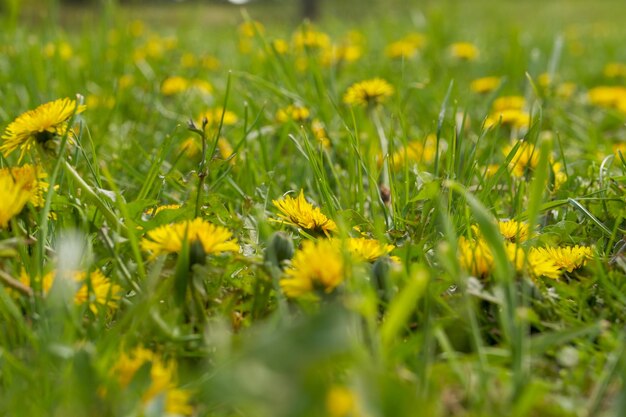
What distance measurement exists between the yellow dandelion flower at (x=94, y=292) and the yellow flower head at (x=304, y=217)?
0.22 metres

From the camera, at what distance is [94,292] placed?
66 cm

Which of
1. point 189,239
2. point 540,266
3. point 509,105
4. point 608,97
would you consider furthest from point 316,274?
point 608,97

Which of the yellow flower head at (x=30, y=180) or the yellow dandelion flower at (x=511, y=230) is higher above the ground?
the yellow flower head at (x=30, y=180)

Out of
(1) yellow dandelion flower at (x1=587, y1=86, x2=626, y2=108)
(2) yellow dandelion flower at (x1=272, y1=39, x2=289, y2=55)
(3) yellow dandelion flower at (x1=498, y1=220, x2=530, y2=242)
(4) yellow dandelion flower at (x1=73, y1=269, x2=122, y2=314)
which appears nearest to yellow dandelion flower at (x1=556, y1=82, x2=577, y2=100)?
(1) yellow dandelion flower at (x1=587, y1=86, x2=626, y2=108)

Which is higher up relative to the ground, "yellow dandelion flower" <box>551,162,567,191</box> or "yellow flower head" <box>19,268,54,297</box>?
"yellow flower head" <box>19,268,54,297</box>

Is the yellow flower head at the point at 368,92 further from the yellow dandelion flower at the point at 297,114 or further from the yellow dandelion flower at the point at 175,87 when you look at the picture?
the yellow dandelion flower at the point at 175,87

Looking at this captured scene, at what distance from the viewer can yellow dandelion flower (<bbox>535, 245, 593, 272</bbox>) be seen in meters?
0.77

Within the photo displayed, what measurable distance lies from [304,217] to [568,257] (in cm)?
30

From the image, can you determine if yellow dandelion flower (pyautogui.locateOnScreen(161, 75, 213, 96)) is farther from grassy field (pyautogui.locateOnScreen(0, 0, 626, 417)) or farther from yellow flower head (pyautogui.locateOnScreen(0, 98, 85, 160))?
yellow flower head (pyautogui.locateOnScreen(0, 98, 85, 160))

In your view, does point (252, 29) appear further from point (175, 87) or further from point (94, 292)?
point (94, 292)

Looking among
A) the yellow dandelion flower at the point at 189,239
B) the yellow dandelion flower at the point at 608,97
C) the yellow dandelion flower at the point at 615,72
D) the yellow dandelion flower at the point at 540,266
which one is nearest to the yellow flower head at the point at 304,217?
the yellow dandelion flower at the point at 189,239

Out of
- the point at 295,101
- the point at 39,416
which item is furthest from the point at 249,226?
the point at 295,101

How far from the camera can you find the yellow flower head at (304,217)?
0.80 meters

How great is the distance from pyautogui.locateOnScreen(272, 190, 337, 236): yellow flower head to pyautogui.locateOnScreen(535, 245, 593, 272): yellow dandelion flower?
243mm
